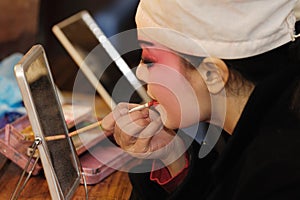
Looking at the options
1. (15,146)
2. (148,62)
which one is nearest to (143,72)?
(148,62)

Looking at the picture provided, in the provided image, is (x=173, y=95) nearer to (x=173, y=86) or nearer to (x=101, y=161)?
(x=173, y=86)

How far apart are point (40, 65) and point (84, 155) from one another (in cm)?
22

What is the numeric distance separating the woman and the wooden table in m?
0.11

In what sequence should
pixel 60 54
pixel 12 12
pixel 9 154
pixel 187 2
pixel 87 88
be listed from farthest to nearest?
1. pixel 12 12
2. pixel 60 54
3. pixel 87 88
4. pixel 9 154
5. pixel 187 2

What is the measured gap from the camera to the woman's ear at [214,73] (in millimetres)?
596

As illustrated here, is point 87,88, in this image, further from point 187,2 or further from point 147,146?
point 187,2

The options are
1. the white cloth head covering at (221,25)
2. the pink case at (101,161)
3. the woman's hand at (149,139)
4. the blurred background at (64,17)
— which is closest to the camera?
the white cloth head covering at (221,25)

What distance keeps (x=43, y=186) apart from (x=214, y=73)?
1.01ft

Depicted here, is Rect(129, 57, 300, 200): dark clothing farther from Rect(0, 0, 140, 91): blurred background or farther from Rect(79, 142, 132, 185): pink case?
Rect(0, 0, 140, 91): blurred background

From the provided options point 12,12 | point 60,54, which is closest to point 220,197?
point 60,54

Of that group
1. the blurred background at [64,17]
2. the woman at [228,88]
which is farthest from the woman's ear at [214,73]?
the blurred background at [64,17]

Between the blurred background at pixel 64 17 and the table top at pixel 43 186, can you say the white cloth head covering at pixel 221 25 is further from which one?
the blurred background at pixel 64 17

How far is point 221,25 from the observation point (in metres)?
0.56

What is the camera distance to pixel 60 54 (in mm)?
1118
